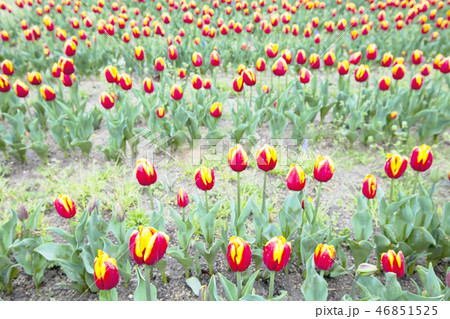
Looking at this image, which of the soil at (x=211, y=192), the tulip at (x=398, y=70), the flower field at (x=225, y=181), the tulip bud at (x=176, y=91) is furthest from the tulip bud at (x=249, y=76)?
the tulip at (x=398, y=70)

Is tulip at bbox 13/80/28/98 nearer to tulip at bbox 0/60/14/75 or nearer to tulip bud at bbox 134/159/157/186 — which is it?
tulip at bbox 0/60/14/75

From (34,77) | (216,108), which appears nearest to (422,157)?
(216,108)

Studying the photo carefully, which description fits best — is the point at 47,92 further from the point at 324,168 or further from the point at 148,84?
the point at 324,168

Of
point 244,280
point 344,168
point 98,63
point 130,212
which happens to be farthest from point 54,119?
point 344,168

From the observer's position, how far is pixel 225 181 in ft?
10.6

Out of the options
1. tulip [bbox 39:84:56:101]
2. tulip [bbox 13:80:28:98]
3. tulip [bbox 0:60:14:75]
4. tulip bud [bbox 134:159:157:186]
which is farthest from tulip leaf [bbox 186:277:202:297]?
tulip [bbox 0:60:14:75]

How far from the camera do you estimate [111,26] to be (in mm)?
4812

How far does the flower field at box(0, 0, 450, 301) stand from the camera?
6.58 feet

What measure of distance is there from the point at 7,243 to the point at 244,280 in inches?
54.1

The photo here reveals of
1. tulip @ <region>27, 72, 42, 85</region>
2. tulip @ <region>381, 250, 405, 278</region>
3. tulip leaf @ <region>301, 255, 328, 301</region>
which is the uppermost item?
tulip @ <region>27, 72, 42, 85</region>

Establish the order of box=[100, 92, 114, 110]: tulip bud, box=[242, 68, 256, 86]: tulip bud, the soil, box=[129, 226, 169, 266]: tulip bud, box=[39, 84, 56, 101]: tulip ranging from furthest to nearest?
box=[39, 84, 56, 101]: tulip → box=[242, 68, 256, 86]: tulip bud → box=[100, 92, 114, 110]: tulip bud → the soil → box=[129, 226, 169, 266]: tulip bud

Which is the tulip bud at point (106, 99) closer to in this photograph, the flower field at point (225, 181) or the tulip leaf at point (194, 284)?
the flower field at point (225, 181)

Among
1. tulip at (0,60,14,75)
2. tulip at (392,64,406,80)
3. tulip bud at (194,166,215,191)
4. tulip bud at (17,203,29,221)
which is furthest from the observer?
tulip at (0,60,14,75)

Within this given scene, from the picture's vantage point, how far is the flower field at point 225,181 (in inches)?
79.0
